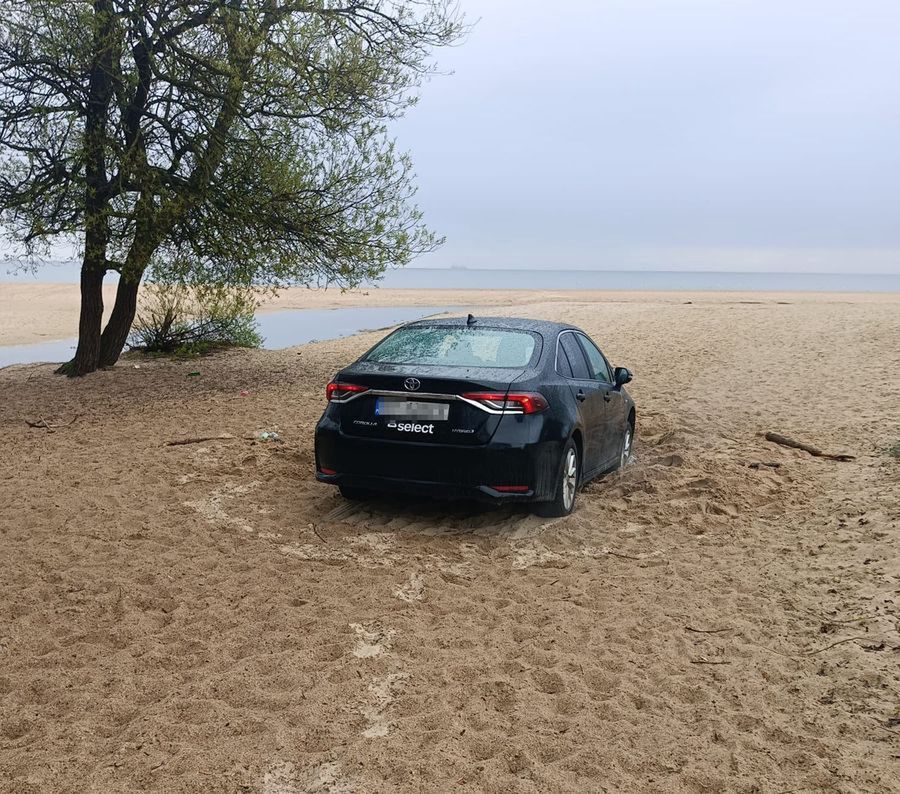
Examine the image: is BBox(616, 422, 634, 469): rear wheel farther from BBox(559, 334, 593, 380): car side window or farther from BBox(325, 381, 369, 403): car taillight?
BBox(325, 381, 369, 403): car taillight

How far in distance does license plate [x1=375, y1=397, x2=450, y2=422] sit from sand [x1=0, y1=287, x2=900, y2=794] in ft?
3.03

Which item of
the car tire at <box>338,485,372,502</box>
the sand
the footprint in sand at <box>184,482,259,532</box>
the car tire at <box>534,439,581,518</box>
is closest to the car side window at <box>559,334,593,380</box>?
the car tire at <box>534,439,581,518</box>

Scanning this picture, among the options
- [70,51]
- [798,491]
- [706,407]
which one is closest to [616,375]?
[798,491]

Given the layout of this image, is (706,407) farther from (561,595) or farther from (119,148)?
(119,148)

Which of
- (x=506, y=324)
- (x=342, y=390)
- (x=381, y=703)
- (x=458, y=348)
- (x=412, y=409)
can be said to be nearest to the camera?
(x=381, y=703)

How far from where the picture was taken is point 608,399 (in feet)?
28.8

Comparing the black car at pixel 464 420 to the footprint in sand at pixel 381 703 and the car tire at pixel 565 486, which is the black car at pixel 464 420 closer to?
the car tire at pixel 565 486

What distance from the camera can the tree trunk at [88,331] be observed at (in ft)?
53.0

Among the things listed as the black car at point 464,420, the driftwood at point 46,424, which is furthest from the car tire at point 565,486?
the driftwood at point 46,424

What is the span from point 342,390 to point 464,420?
1.04m

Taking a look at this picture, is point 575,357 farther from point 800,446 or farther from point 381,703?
point 381,703

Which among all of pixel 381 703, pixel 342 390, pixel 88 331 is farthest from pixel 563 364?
pixel 88 331

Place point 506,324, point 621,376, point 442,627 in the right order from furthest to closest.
Result: 1. point 621,376
2. point 506,324
3. point 442,627

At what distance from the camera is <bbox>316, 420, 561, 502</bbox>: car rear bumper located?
6.96 meters
